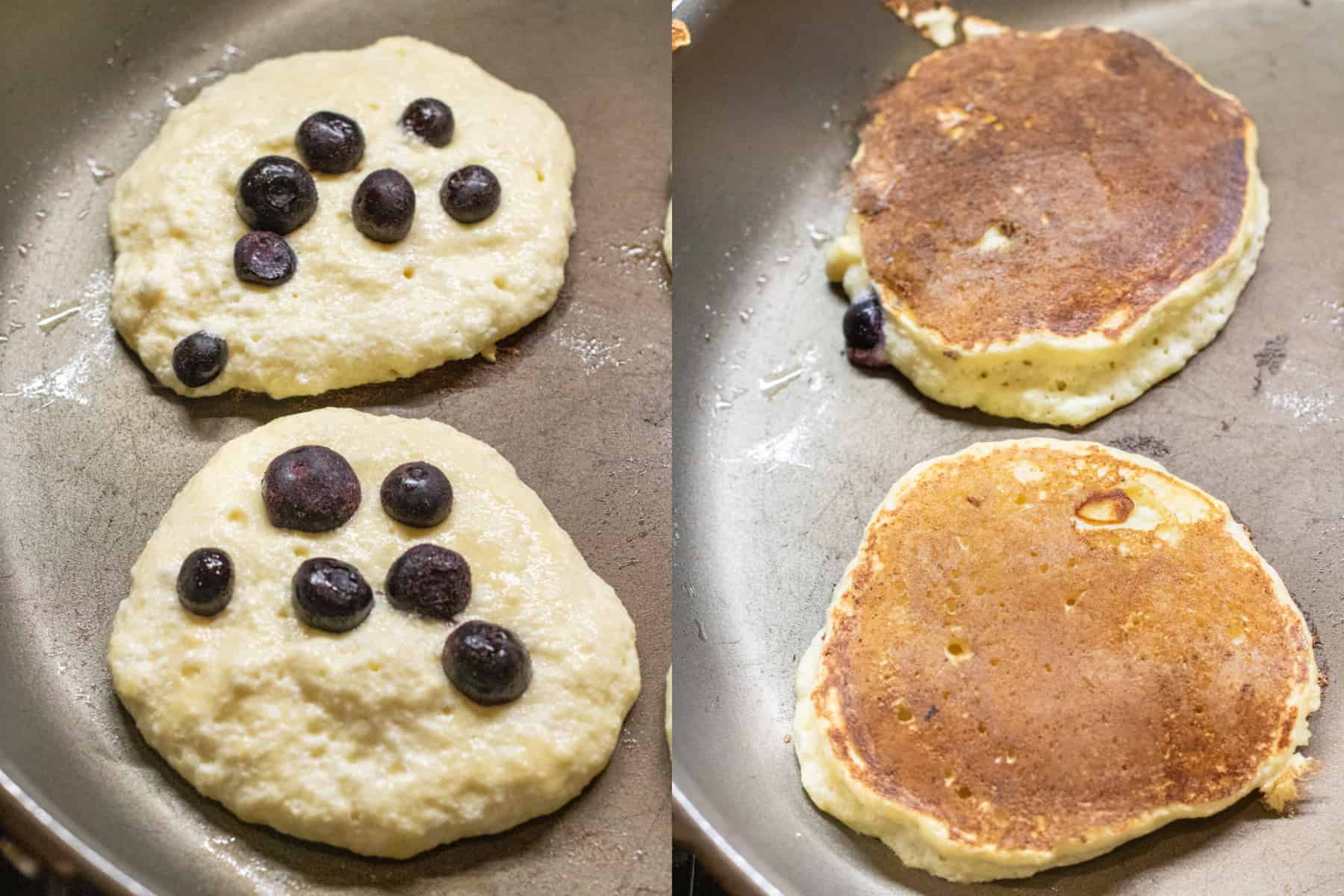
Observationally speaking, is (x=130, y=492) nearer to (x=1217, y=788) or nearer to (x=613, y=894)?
(x=613, y=894)

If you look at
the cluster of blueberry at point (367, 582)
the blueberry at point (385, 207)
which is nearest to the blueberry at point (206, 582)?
the cluster of blueberry at point (367, 582)

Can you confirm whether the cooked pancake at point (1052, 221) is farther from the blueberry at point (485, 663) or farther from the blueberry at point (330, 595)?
the blueberry at point (330, 595)

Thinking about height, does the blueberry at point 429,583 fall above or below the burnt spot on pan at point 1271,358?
above

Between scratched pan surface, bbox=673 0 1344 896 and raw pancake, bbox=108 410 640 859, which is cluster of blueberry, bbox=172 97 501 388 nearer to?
raw pancake, bbox=108 410 640 859

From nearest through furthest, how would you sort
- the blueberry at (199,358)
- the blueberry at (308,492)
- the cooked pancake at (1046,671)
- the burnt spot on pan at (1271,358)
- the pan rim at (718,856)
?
the pan rim at (718,856)
the cooked pancake at (1046,671)
the blueberry at (308,492)
the blueberry at (199,358)
the burnt spot on pan at (1271,358)

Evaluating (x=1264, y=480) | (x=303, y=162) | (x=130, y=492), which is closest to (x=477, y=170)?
(x=303, y=162)

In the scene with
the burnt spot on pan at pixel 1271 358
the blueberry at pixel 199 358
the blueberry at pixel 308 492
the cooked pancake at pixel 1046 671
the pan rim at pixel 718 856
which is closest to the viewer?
the pan rim at pixel 718 856

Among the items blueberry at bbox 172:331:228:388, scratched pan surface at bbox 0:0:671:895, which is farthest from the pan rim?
blueberry at bbox 172:331:228:388

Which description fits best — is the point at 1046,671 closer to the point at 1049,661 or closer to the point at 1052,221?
the point at 1049,661
